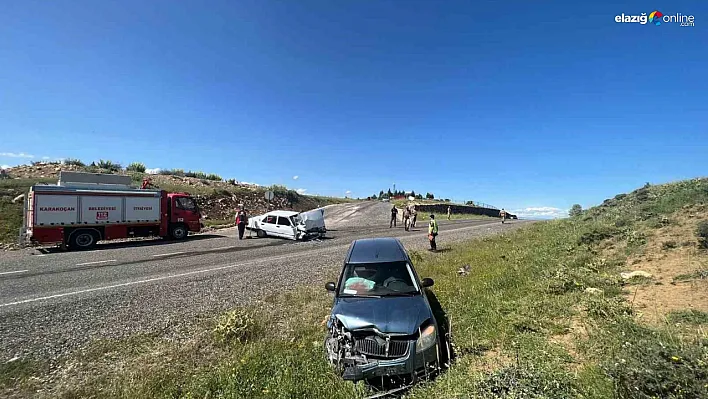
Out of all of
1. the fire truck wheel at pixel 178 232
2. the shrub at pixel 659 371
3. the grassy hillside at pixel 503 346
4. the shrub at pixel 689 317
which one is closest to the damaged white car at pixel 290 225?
the fire truck wheel at pixel 178 232

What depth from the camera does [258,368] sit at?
15.1 ft

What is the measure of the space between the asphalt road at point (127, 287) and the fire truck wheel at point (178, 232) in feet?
12.3

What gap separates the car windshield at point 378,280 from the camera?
546cm

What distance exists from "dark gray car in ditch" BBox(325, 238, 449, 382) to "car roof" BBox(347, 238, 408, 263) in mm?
467

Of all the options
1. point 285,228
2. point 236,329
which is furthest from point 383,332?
point 285,228

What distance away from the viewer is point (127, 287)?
968cm

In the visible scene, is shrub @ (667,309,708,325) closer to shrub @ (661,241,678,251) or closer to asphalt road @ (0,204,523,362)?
shrub @ (661,241,678,251)

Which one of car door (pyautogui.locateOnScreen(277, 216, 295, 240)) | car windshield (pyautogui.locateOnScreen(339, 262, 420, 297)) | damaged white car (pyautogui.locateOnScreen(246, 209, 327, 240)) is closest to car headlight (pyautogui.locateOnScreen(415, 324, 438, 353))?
car windshield (pyautogui.locateOnScreen(339, 262, 420, 297))

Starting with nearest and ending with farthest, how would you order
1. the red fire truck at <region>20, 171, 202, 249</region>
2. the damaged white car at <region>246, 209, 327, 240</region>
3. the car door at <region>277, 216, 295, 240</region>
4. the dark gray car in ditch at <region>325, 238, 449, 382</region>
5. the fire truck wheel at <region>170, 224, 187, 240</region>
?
the dark gray car in ditch at <region>325, 238, 449, 382</region> < the red fire truck at <region>20, 171, 202, 249</region> < the fire truck wheel at <region>170, 224, 187, 240</region> < the damaged white car at <region>246, 209, 327, 240</region> < the car door at <region>277, 216, 295, 240</region>

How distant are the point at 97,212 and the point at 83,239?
158 centimetres

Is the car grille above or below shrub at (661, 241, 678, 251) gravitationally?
below

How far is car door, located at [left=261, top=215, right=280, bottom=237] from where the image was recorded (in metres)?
23.4

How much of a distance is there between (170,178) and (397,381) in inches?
1719

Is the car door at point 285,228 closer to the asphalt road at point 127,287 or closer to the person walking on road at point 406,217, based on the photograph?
the asphalt road at point 127,287
